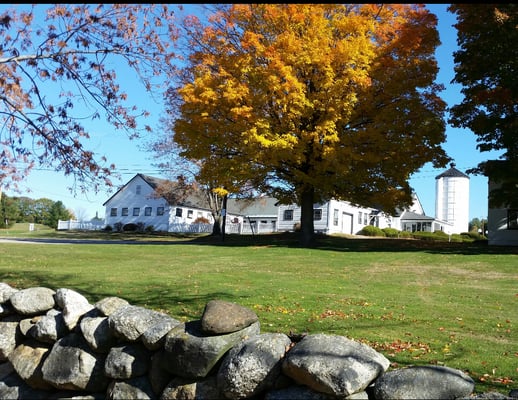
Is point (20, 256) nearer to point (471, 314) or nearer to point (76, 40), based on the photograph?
point (76, 40)

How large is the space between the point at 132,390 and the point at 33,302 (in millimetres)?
2296

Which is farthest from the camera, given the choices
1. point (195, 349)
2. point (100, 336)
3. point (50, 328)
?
point (50, 328)

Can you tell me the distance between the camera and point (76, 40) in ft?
27.1

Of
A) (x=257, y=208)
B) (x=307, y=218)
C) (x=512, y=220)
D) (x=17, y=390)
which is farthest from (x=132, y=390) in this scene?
(x=257, y=208)

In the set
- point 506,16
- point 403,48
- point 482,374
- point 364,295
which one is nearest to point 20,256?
point 364,295

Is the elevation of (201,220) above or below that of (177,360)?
above

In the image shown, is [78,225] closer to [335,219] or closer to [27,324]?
[335,219]

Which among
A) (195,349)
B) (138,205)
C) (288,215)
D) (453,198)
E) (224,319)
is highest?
(453,198)

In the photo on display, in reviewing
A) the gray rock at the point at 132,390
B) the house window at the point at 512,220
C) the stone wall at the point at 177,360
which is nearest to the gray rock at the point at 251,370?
the stone wall at the point at 177,360

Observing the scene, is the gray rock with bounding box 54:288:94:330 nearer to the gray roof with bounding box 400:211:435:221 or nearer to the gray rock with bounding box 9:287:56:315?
the gray rock with bounding box 9:287:56:315

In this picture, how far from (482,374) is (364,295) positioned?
4896 millimetres

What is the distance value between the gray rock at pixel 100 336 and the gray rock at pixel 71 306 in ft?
1.21

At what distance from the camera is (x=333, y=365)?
391 centimetres

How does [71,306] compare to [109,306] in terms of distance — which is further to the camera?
[71,306]
